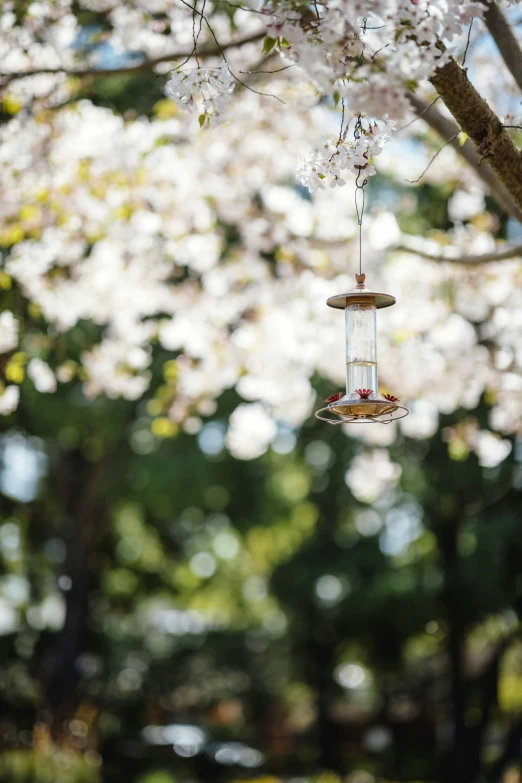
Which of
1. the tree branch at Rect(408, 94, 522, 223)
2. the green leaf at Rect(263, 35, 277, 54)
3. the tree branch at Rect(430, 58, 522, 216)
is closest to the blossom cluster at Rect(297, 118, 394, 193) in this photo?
the tree branch at Rect(430, 58, 522, 216)

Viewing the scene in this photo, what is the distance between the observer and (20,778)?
743 centimetres

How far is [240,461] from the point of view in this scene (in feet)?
43.0

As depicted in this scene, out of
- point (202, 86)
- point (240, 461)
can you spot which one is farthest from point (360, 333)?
point (240, 461)

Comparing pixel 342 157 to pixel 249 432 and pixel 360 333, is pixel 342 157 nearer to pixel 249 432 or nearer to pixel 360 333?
pixel 360 333

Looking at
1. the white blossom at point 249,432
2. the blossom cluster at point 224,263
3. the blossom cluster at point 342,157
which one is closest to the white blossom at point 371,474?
the blossom cluster at point 224,263

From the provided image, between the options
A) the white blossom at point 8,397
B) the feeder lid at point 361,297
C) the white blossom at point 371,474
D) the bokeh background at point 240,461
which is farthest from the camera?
the white blossom at point 371,474

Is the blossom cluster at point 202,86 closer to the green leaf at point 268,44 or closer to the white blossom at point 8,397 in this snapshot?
the green leaf at point 268,44

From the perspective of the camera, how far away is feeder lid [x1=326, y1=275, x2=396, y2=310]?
2.76 meters

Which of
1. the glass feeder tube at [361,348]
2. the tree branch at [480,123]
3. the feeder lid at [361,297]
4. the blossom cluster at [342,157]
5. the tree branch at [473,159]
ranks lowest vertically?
the glass feeder tube at [361,348]

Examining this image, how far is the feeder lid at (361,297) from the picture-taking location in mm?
2758

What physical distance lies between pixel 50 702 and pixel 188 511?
11.5ft

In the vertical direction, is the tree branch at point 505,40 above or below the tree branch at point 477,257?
above

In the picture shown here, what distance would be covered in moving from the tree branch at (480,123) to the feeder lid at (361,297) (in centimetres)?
50

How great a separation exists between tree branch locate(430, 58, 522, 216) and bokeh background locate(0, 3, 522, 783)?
97.3 inches
